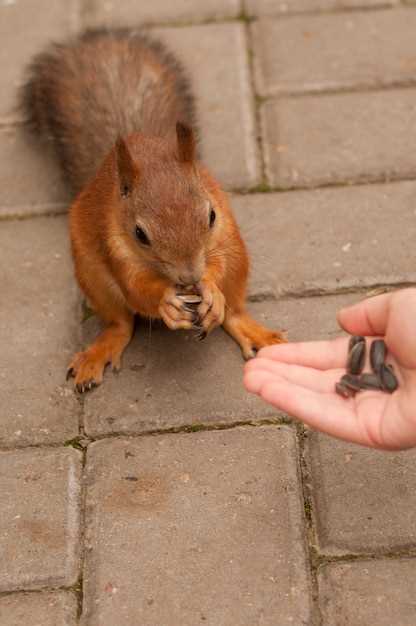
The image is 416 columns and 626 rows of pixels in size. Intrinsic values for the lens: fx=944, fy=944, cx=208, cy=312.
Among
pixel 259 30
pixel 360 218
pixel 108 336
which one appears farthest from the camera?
pixel 259 30

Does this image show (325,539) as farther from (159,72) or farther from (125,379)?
(159,72)

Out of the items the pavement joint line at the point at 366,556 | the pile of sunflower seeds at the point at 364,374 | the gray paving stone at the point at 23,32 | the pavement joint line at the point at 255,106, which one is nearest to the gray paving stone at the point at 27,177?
the gray paving stone at the point at 23,32

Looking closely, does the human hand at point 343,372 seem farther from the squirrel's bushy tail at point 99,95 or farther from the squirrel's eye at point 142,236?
the squirrel's bushy tail at point 99,95

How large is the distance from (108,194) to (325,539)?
89 cm

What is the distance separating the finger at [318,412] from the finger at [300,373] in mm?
70

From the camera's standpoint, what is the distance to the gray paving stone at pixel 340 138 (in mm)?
2574

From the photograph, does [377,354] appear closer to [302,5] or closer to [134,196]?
[134,196]

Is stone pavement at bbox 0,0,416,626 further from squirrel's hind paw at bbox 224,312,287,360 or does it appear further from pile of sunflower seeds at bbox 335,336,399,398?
pile of sunflower seeds at bbox 335,336,399,398

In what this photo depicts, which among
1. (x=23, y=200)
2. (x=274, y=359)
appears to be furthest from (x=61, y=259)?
(x=274, y=359)

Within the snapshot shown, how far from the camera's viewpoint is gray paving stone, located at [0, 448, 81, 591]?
71.7 inches

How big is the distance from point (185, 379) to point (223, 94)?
1056mm

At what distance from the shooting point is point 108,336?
222cm

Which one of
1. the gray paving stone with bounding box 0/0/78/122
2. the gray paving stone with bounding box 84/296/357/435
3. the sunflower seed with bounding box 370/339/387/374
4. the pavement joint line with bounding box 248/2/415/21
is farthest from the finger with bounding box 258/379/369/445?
the pavement joint line with bounding box 248/2/415/21

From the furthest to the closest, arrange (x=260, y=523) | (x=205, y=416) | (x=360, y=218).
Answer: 1. (x=360, y=218)
2. (x=205, y=416)
3. (x=260, y=523)
